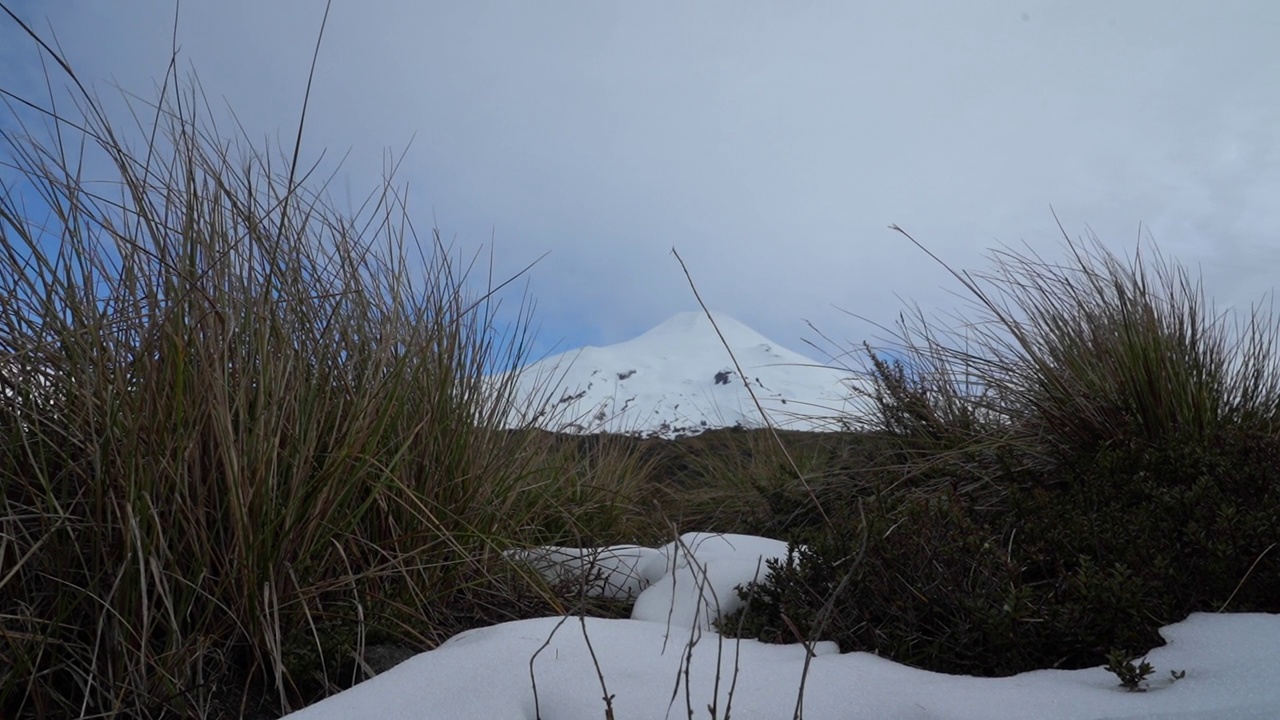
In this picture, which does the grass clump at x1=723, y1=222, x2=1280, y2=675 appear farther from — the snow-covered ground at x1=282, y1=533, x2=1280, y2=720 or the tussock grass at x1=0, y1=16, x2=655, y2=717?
the tussock grass at x1=0, y1=16, x2=655, y2=717

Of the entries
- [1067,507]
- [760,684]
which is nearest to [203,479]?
[760,684]

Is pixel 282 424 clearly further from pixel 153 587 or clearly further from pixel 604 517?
pixel 604 517

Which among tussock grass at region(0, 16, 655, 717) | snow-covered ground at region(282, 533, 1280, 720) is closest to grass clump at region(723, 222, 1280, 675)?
snow-covered ground at region(282, 533, 1280, 720)

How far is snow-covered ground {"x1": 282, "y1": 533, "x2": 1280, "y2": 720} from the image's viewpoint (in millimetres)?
1634

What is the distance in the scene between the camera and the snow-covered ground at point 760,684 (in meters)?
1.63

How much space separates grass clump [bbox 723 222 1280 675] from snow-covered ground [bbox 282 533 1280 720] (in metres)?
0.12

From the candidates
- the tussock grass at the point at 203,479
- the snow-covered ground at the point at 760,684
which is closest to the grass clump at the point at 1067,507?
the snow-covered ground at the point at 760,684

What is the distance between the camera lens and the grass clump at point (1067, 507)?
204 cm

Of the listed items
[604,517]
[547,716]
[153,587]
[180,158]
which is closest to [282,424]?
[153,587]

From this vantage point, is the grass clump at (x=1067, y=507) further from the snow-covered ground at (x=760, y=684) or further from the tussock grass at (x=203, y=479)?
the tussock grass at (x=203, y=479)

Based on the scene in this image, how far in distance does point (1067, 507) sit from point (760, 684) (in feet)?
4.40

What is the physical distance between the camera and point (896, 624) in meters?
2.15

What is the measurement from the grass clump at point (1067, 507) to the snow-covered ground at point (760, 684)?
0.12 meters

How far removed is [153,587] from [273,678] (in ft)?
1.08
